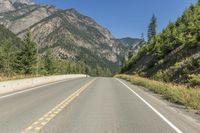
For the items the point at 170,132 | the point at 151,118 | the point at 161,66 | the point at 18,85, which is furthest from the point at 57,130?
the point at 161,66

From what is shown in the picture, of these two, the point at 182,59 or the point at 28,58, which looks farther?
the point at 28,58

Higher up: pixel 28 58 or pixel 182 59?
pixel 28 58

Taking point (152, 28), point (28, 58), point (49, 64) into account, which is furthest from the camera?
point (152, 28)

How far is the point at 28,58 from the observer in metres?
72.7

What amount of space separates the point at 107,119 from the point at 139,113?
2150 millimetres

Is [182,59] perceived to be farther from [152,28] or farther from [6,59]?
[152,28]

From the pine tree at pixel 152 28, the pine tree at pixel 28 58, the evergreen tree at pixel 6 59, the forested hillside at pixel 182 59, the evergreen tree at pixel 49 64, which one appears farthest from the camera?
the pine tree at pixel 152 28

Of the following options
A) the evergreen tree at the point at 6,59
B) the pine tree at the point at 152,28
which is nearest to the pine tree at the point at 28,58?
the evergreen tree at the point at 6,59

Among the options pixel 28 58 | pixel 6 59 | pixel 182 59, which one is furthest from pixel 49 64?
pixel 182 59

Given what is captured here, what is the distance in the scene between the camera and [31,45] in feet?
238

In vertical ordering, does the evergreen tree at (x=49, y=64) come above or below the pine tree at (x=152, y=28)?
below

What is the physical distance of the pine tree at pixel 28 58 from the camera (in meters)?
72.2

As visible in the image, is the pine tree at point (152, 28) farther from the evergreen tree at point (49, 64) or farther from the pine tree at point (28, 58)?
the pine tree at point (28, 58)

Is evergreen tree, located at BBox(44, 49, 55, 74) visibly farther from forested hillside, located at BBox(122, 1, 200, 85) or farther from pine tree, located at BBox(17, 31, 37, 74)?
forested hillside, located at BBox(122, 1, 200, 85)
